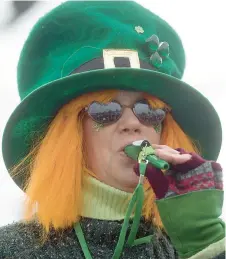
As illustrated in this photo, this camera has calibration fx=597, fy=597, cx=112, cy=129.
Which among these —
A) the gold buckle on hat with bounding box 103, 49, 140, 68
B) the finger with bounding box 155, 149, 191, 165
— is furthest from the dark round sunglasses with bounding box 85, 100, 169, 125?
the finger with bounding box 155, 149, 191, 165

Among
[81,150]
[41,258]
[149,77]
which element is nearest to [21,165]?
[81,150]

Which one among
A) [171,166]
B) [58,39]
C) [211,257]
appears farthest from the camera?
[58,39]

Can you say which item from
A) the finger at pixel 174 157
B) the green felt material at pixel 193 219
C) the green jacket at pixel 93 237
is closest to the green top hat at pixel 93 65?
the green jacket at pixel 93 237

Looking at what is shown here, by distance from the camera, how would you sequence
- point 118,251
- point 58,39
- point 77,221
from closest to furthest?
1. point 118,251
2. point 77,221
3. point 58,39

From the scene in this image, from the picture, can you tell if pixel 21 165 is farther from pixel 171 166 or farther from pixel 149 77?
pixel 171 166

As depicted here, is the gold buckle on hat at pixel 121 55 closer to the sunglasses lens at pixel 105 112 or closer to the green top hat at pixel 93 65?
the green top hat at pixel 93 65

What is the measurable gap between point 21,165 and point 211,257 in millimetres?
1113

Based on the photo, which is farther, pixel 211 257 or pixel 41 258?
pixel 41 258

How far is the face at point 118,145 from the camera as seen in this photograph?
92.9 inches

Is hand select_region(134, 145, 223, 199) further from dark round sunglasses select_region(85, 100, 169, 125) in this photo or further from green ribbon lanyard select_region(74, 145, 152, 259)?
dark round sunglasses select_region(85, 100, 169, 125)

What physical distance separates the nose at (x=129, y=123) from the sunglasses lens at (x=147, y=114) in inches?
0.9

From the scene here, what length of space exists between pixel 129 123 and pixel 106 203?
332 mm

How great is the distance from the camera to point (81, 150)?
2.49 meters

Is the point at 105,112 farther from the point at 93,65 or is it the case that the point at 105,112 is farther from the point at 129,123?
the point at 93,65
